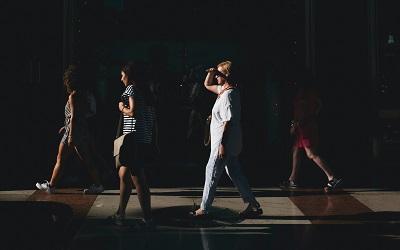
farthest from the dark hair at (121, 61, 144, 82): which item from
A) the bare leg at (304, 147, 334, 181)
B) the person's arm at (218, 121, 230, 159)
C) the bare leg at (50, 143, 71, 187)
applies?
the bare leg at (304, 147, 334, 181)

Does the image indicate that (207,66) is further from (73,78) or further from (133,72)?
(133,72)

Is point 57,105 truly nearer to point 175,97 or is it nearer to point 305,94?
point 175,97

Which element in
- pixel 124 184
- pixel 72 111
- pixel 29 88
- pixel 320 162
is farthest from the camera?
pixel 29 88

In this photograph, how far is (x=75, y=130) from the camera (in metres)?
8.94

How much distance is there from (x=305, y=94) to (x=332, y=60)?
2.32 m

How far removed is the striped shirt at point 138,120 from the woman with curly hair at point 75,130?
1.92 m

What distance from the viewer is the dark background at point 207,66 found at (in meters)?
11.3

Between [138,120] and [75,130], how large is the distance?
7.23 ft

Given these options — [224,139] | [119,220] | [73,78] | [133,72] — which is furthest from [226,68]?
[73,78]

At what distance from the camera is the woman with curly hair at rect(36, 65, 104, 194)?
881cm

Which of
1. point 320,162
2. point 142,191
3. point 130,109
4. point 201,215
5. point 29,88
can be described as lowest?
point 201,215

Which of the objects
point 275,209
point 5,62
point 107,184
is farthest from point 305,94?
point 5,62

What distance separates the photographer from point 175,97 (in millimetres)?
12852

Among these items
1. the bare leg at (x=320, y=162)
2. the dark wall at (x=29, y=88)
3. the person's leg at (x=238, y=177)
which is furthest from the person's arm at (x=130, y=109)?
the dark wall at (x=29, y=88)
